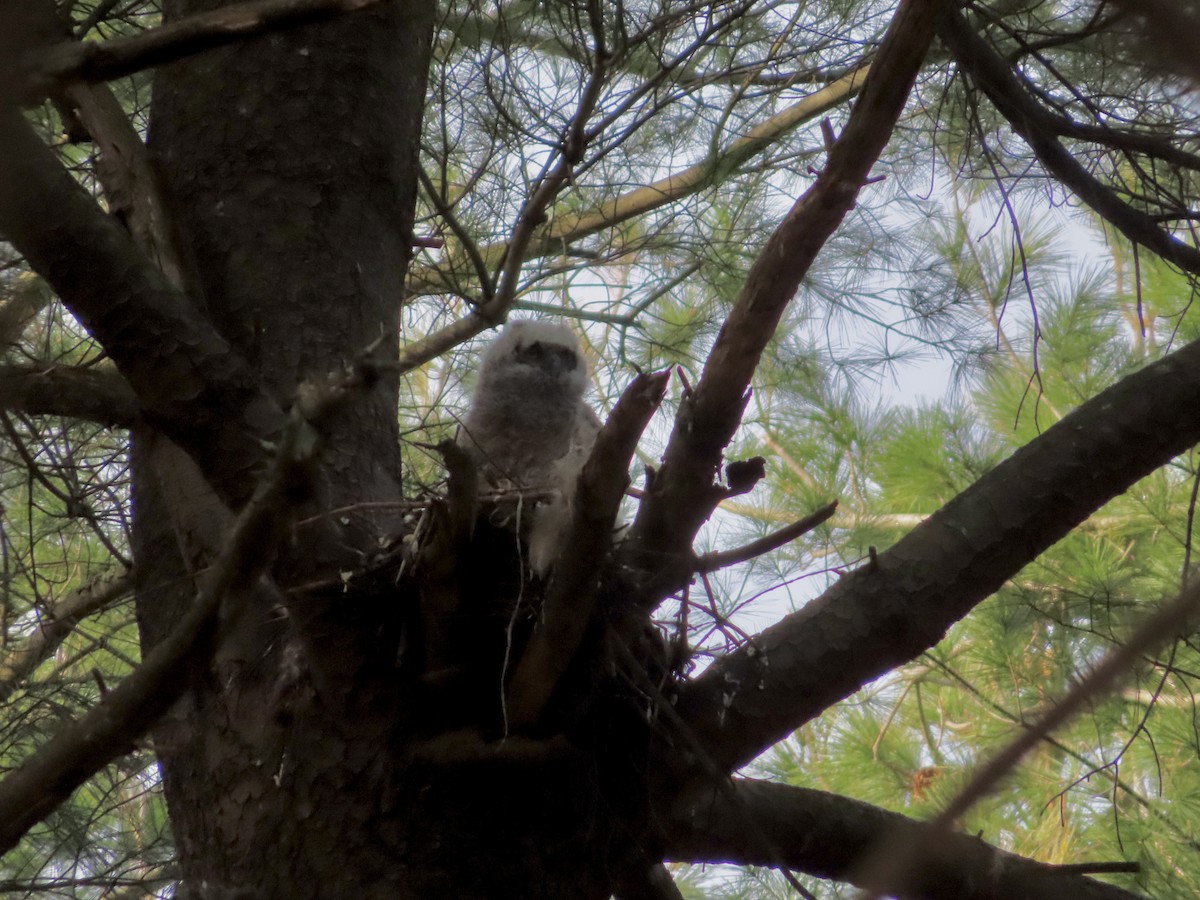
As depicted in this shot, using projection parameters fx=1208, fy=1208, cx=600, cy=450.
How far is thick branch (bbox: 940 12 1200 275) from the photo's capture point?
6.41 ft

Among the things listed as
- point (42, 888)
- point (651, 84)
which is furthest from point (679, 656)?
point (651, 84)

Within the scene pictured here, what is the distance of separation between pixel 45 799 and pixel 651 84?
178 centimetres

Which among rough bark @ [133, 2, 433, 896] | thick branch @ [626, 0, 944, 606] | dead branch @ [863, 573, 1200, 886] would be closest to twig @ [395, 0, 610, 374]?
rough bark @ [133, 2, 433, 896]

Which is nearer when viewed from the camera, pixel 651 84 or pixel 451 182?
pixel 651 84

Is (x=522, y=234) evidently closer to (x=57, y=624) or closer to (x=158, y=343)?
(x=158, y=343)

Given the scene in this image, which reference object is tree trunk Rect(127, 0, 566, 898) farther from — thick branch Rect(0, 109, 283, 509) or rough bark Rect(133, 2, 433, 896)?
thick branch Rect(0, 109, 283, 509)

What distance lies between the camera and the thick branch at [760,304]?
3.89 feet

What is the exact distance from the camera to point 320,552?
5.19 feet

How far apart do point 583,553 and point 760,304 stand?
0.33m

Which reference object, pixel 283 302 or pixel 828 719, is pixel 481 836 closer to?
pixel 283 302

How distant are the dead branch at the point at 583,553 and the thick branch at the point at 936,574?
0.26 m

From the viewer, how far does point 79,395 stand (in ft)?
5.74

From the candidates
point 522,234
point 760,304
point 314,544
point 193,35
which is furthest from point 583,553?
point 522,234

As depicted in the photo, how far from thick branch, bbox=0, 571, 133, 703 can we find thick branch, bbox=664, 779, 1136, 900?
1.19 metres
